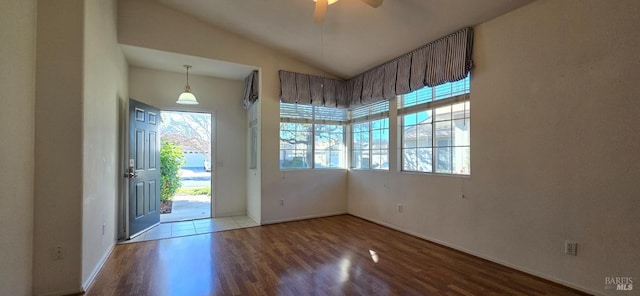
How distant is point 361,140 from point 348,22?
88.4 inches

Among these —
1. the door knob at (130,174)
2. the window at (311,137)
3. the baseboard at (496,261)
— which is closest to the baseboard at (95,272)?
the door knob at (130,174)

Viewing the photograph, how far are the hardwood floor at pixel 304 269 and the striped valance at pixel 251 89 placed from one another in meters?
2.33

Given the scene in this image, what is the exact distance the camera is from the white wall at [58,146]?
2.25 m

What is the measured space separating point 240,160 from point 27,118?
339cm

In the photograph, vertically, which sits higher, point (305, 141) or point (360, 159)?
point (305, 141)

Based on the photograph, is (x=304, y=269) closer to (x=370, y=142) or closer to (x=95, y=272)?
(x=95, y=272)

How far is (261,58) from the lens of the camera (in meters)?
4.56

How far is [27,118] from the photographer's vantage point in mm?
2133

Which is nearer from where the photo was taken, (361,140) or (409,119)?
(409,119)

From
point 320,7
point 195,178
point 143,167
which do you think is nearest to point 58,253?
point 143,167

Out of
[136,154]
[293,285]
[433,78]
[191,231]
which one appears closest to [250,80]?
[136,154]

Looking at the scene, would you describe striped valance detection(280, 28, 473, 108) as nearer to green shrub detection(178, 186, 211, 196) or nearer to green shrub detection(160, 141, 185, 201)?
green shrub detection(160, 141, 185, 201)

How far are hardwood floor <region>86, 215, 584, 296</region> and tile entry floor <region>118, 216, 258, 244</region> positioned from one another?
25cm

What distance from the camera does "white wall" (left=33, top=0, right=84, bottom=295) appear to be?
7.39 feet
